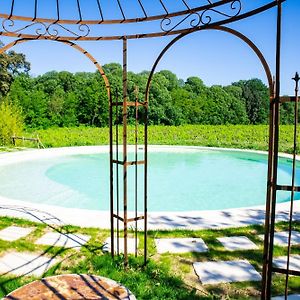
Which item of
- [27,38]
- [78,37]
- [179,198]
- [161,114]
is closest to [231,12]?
[78,37]

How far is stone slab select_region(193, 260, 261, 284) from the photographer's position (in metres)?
3.00

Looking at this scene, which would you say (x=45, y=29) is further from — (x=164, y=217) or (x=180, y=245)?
(x=164, y=217)

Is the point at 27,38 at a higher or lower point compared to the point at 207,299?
higher

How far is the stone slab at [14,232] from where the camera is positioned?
394cm

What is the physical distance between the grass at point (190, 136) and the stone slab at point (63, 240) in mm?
12299

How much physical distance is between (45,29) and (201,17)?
1.47 meters

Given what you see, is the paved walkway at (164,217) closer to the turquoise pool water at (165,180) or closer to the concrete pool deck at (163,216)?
the concrete pool deck at (163,216)

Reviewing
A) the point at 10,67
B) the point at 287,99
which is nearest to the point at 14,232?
the point at 287,99

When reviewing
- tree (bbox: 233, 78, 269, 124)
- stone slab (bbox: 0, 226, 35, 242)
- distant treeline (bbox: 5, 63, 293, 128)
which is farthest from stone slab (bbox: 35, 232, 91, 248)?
tree (bbox: 233, 78, 269, 124)

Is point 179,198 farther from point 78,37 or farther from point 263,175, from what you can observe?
point 78,37

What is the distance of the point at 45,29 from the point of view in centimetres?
310

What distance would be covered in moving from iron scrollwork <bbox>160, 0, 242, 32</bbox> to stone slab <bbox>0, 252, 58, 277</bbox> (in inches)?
98.2

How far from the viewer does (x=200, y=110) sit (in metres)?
Result: 26.8

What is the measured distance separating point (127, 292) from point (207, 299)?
0.73 meters
